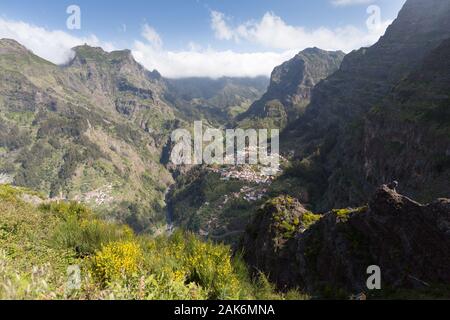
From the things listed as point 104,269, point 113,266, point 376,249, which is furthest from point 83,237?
point 376,249

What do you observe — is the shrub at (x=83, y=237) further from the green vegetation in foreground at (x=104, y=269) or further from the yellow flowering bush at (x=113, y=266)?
the yellow flowering bush at (x=113, y=266)

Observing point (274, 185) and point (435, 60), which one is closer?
point (435, 60)

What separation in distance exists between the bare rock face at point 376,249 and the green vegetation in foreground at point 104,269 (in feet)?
14.5

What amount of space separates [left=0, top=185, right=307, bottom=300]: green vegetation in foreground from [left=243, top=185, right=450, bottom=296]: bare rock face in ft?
14.5

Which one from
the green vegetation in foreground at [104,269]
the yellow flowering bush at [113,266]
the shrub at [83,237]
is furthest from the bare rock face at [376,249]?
the shrub at [83,237]

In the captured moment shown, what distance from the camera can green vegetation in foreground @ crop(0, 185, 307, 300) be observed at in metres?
7.73

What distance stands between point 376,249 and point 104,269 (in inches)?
530

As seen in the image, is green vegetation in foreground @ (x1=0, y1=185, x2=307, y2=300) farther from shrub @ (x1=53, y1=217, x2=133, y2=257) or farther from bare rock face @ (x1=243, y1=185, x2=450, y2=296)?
bare rock face @ (x1=243, y1=185, x2=450, y2=296)

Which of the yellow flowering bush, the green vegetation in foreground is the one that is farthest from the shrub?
the yellow flowering bush
